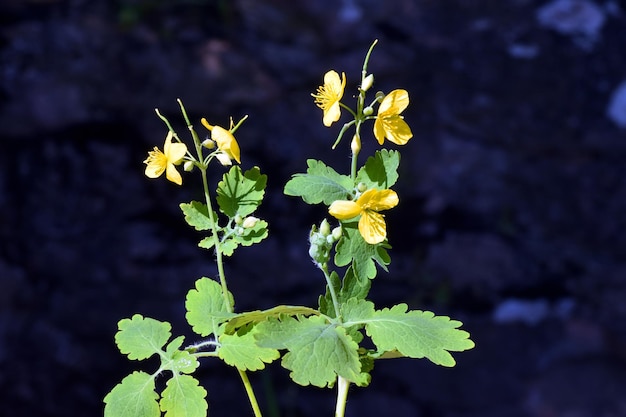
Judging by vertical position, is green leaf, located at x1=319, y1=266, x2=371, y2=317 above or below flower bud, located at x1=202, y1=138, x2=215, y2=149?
below

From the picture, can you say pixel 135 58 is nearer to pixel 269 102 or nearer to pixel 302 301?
pixel 269 102

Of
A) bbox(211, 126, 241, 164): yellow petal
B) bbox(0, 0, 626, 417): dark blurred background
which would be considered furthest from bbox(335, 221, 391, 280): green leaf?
bbox(0, 0, 626, 417): dark blurred background

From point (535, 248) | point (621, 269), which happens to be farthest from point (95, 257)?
point (621, 269)

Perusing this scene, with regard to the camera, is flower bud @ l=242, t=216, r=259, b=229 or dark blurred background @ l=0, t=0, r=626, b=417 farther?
dark blurred background @ l=0, t=0, r=626, b=417

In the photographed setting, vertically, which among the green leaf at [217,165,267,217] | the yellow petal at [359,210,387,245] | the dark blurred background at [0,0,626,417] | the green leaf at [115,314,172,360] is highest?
the dark blurred background at [0,0,626,417]

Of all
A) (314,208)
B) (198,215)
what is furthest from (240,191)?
(314,208)

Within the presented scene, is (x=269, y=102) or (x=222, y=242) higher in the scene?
(x=269, y=102)

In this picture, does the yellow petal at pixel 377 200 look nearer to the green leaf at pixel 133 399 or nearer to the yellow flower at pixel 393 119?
the yellow flower at pixel 393 119

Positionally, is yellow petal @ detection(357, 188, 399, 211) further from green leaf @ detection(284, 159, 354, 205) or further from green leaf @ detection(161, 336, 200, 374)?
green leaf @ detection(161, 336, 200, 374)
